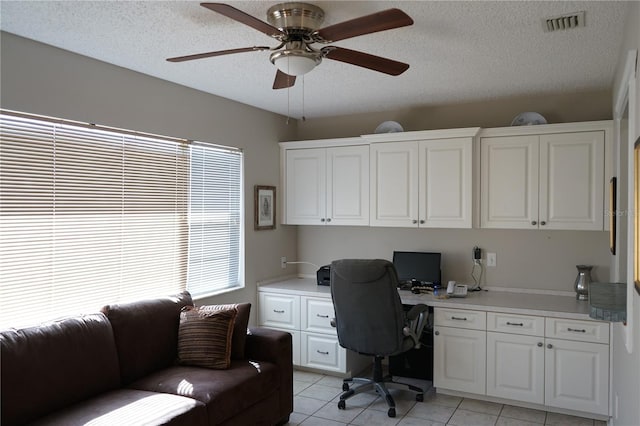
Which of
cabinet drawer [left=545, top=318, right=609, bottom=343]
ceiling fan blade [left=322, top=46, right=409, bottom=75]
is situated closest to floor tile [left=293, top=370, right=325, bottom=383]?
cabinet drawer [left=545, top=318, right=609, bottom=343]

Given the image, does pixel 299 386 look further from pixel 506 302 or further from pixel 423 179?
pixel 423 179

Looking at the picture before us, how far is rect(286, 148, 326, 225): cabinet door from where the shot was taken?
4.95m

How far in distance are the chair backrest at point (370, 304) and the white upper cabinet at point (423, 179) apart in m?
0.97

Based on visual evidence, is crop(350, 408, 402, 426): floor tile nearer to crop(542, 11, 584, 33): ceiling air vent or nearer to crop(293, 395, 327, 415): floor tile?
crop(293, 395, 327, 415): floor tile

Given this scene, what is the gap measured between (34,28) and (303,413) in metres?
3.08

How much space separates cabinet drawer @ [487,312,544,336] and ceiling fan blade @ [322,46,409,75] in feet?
7.29

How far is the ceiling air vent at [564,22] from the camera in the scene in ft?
8.19

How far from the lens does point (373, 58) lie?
7.82ft

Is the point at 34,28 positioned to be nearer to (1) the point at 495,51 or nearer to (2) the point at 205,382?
(2) the point at 205,382

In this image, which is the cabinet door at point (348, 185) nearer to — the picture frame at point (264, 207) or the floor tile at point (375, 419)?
the picture frame at point (264, 207)

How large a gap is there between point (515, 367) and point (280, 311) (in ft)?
6.84

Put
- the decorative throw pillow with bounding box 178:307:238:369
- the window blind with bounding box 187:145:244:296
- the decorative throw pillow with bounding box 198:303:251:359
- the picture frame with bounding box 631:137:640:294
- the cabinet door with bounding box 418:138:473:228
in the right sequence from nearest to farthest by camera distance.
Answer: the picture frame with bounding box 631:137:640:294
the decorative throw pillow with bounding box 178:307:238:369
the decorative throw pillow with bounding box 198:303:251:359
the window blind with bounding box 187:145:244:296
the cabinet door with bounding box 418:138:473:228

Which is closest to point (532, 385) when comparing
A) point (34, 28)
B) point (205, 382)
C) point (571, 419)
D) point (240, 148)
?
point (571, 419)

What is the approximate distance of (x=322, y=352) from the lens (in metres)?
4.48
